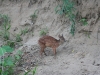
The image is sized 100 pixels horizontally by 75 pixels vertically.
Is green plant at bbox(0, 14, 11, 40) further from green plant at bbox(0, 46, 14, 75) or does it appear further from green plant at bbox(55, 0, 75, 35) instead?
green plant at bbox(0, 46, 14, 75)

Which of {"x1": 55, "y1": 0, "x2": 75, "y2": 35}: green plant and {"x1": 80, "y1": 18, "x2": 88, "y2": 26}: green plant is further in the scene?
{"x1": 80, "y1": 18, "x2": 88, "y2": 26}: green plant

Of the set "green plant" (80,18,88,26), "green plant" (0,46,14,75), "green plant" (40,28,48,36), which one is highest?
"green plant" (80,18,88,26)

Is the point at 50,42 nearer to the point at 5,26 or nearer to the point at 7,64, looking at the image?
the point at 7,64

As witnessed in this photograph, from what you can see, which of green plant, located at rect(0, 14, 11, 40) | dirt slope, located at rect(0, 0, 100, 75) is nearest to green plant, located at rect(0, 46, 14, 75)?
dirt slope, located at rect(0, 0, 100, 75)

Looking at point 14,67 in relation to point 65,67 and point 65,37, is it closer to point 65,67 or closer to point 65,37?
point 65,67

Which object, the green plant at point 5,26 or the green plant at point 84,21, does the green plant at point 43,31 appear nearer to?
the green plant at point 5,26

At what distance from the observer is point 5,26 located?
11.0 meters

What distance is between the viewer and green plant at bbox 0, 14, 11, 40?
430 inches

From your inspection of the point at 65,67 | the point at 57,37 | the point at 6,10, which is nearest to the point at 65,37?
the point at 57,37

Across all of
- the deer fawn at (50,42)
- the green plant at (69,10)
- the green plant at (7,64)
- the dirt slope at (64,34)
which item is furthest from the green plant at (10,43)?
the green plant at (69,10)

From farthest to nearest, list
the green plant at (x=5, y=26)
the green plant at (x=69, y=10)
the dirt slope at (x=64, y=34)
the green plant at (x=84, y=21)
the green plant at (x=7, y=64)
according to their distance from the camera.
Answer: the green plant at (x=5, y=26), the green plant at (x=84, y=21), the green plant at (x=69, y=10), the dirt slope at (x=64, y=34), the green plant at (x=7, y=64)

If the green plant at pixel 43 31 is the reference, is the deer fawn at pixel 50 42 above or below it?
below

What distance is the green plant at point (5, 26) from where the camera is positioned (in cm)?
1091

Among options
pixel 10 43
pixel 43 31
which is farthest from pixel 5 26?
pixel 43 31
